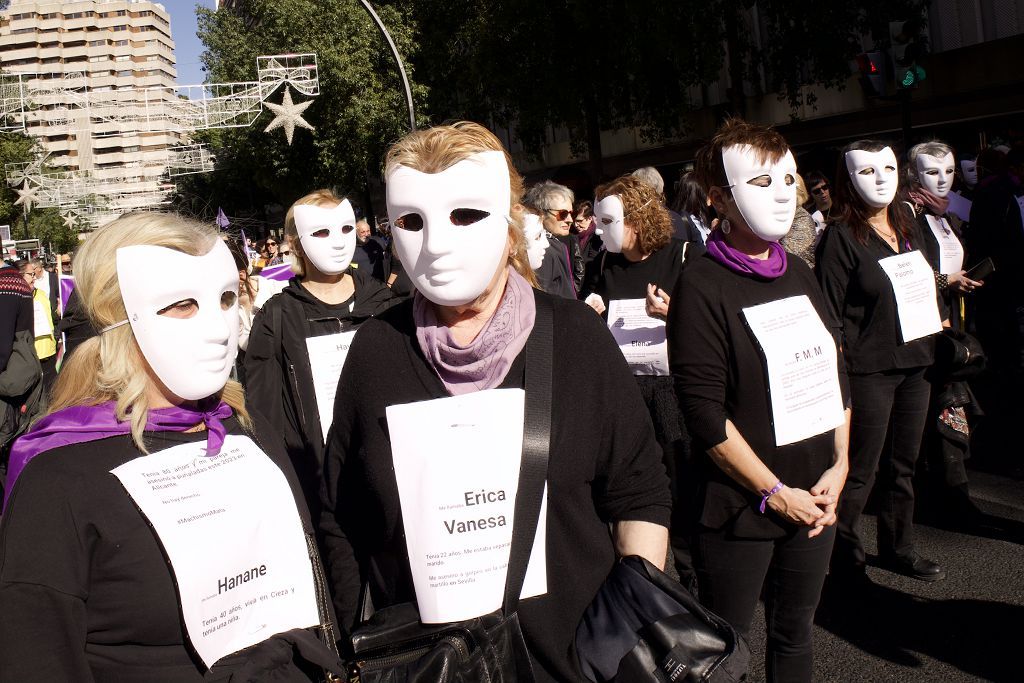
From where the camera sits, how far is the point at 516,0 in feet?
66.5

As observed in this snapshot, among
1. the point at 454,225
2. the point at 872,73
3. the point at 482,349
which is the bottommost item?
the point at 482,349

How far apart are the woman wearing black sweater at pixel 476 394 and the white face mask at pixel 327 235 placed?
2686mm

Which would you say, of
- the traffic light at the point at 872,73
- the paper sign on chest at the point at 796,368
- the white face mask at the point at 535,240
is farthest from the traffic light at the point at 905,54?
the paper sign on chest at the point at 796,368

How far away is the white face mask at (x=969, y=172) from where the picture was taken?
33.0 ft

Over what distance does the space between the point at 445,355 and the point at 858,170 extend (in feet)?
9.18

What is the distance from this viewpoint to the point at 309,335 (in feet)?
15.4

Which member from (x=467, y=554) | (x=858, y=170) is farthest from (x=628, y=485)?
(x=858, y=170)

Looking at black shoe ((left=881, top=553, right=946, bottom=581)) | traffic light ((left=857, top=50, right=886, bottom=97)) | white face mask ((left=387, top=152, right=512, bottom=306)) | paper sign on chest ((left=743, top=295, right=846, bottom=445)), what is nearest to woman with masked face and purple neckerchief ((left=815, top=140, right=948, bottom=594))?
black shoe ((left=881, top=553, right=946, bottom=581))

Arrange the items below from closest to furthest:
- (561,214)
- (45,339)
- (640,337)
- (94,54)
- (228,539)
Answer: (228,539), (640,337), (561,214), (45,339), (94,54)

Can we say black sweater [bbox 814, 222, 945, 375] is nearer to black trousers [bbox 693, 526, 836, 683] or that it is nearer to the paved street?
the paved street

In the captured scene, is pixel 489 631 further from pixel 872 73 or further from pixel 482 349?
pixel 872 73

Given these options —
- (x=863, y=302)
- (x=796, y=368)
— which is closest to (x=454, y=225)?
(x=796, y=368)

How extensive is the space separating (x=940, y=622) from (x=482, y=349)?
319cm

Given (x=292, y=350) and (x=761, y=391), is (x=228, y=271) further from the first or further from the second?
(x=292, y=350)
